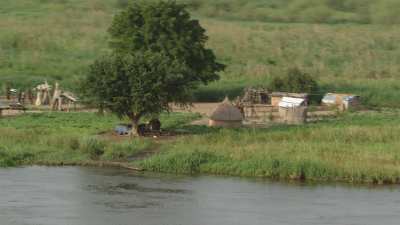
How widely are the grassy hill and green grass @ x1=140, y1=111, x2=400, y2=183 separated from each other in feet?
46.0

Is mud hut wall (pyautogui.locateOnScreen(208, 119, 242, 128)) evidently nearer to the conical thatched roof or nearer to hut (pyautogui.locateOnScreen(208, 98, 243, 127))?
hut (pyautogui.locateOnScreen(208, 98, 243, 127))

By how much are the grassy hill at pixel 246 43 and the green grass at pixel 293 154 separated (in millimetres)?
14025

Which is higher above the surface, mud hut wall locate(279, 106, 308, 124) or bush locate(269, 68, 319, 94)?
bush locate(269, 68, 319, 94)

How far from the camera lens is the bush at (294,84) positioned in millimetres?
51781

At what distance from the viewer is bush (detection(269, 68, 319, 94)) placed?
51781 millimetres

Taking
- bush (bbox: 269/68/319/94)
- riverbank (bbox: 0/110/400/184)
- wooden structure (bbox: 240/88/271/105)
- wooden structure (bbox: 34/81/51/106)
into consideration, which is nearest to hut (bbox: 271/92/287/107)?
wooden structure (bbox: 240/88/271/105)

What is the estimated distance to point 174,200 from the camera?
3088 centimetres

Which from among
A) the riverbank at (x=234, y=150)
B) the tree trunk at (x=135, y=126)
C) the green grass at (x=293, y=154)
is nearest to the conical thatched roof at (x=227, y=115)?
the riverbank at (x=234, y=150)

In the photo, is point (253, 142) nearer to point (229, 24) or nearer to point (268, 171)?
point (268, 171)

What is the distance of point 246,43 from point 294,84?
1892cm

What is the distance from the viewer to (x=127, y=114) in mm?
40719

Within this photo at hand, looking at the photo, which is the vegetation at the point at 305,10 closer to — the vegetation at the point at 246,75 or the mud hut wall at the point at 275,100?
the vegetation at the point at 246,75

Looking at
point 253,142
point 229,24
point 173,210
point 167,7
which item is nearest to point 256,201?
point 173,210

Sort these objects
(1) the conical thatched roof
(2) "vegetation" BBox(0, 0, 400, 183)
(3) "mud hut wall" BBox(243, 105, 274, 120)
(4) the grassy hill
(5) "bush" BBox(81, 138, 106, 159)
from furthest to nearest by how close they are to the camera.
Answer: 1. (4) the grassy hill
2. (3) "mud hut wall" BBox(243, 105, 274, 120)
3. (1) the conical thatched roof
4. (5) "bush" BBox(81, 138, 106, 159)
5. (2) "vegetation" BBox(0, 0, 400, 183)
